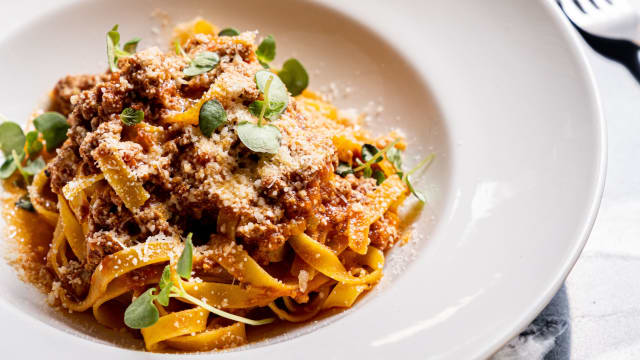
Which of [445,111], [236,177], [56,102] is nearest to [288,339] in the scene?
[236,177]

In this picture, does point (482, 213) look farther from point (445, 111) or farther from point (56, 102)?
point (56, 102)

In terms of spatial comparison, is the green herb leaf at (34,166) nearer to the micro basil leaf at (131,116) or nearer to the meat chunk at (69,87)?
the meat chunk at (69,87)

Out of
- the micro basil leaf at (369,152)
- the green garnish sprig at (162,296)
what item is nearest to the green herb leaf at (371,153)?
the micro basil leaf at (369,152)

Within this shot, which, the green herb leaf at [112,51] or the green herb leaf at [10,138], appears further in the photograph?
the green herb leaf at [10,138]

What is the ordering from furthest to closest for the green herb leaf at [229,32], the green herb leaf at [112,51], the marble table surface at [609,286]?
the green herb leaf at [229,32], the green herb leaf at [112,51], the marble table surface at [609,286]

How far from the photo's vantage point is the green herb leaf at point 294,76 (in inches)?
175

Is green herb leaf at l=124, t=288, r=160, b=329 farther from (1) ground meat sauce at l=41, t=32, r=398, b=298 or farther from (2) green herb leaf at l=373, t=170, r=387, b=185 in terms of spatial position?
(2) green herb leaf at l=373, t=170, r=387, b=185

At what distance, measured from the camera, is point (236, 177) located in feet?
10.9

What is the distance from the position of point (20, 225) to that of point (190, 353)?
1532 millimetres

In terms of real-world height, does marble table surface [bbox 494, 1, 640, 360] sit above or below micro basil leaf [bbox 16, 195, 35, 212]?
below

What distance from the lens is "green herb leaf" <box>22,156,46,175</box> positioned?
4.09 metres

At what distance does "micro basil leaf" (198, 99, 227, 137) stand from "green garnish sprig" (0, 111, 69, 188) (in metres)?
1.42

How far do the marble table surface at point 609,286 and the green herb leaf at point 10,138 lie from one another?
3.32m

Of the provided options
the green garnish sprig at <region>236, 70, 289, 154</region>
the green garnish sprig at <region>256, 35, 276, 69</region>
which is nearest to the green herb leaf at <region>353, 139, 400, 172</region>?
the green garnish sprig at <region>236, 70, 289, 154</region>
